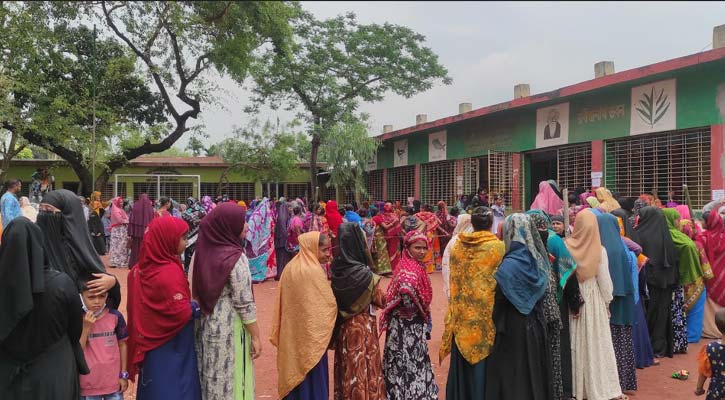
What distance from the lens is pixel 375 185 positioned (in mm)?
21000

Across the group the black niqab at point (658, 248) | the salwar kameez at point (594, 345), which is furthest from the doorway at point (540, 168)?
the salwar kameez at point (594, 345)

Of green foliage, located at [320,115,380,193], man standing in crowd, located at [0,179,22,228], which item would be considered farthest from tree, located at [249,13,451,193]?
man standing in crowd, located at [0,179,22,228]

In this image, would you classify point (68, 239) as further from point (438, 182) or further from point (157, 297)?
point (438, 182)

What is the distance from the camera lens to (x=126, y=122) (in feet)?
55.2

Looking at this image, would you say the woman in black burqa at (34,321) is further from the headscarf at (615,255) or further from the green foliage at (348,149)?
the green foliage at (348,149)

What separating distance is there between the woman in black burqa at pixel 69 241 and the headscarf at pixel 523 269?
2.37 meters

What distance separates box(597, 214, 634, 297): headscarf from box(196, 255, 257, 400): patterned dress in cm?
301

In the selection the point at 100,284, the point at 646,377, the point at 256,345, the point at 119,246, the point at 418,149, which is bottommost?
the point at 646,377

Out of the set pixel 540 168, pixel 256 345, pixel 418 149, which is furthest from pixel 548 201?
pixel 418 149

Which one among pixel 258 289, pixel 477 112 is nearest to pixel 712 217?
pixel 258 289

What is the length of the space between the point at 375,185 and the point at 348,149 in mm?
3539

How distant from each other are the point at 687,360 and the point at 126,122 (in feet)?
53.4

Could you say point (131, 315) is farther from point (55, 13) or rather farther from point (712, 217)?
point (55, 13)

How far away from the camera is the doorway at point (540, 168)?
44.3 ft
